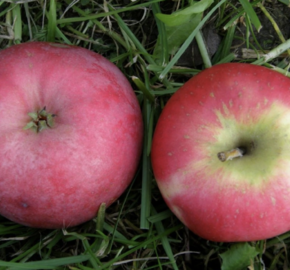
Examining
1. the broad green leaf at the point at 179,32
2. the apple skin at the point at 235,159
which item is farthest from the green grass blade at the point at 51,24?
the apple skin at the point at 235,159

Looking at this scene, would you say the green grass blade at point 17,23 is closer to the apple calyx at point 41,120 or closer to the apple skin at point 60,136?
the apple skin at point 60,136

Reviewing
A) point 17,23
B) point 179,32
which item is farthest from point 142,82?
point 17,23

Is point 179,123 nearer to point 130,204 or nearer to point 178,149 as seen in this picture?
point 178,149

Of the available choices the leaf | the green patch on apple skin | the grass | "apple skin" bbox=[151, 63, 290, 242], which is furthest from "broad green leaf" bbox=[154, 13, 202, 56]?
the leaf

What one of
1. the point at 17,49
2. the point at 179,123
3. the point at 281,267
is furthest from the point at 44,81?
the point at 281,267

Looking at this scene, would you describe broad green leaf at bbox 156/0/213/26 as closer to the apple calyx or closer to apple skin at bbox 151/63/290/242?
apple skin at bbox 151/63/290/242

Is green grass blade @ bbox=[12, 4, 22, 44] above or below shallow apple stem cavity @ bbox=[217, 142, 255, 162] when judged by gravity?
above
